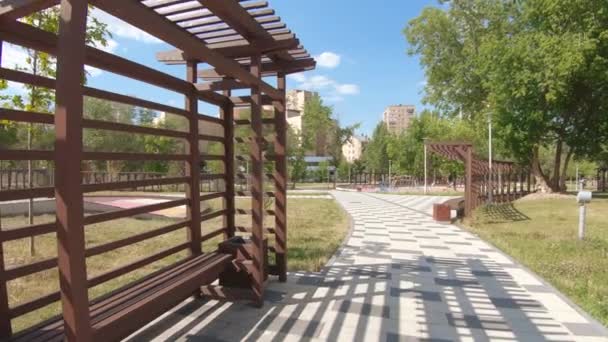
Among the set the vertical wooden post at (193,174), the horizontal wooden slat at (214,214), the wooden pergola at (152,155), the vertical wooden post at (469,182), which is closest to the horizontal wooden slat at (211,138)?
the wooden pergola at (152,155)

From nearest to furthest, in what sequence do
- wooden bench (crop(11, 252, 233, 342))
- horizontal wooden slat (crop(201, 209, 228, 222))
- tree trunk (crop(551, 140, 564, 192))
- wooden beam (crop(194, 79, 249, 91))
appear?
wooden bench (crop(11, 252, 233, 342)) < wooden beam (crop(194, 79, 249, 91)) < horizontal wooden slat (crop(201, 209, 228, 222)) < tree trunk (crop(551, 140, 564, 192))

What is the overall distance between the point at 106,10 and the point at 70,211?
1153 millimetres

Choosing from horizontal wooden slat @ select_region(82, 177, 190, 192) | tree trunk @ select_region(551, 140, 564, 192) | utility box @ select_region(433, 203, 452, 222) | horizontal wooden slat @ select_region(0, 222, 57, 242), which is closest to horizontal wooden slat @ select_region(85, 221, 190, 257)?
horizontal wooden slat @ select_region(0, 222, 57, 242)

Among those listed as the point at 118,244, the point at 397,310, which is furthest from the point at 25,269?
the point at 397,310

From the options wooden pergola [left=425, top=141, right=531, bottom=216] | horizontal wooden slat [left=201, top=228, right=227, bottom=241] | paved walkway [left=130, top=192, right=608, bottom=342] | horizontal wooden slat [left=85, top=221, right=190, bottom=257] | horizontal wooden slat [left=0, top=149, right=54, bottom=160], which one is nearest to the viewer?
horizontal wooden slat [left=0, top=149, right=54, bottom=160]

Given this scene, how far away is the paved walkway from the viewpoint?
3461mm

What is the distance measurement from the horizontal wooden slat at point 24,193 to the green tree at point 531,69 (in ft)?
58.6

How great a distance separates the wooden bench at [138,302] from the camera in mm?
2430

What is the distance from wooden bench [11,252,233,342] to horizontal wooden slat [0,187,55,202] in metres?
0.85

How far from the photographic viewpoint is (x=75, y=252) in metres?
1.98

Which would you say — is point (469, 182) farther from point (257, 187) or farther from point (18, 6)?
point (18, 6)

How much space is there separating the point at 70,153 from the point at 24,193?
0.89 metres

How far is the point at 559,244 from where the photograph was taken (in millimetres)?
7543

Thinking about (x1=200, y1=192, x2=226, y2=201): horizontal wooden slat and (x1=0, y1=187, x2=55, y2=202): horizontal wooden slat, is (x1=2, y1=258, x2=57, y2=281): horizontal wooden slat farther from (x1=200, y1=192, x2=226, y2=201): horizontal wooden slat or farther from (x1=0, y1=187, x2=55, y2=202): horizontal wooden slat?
(x1=200, y1=192, x2=226, y2=201): horizontal wooden slat
